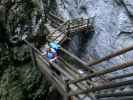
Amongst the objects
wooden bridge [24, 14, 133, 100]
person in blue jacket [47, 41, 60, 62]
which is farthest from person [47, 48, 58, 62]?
wooden bridge [24, 14, 133, 100]

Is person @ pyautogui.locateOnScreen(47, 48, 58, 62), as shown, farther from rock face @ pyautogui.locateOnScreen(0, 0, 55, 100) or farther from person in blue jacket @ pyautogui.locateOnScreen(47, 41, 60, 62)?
rock face @ pyautogui.locateOnScreen(0, 0, 55, 100)

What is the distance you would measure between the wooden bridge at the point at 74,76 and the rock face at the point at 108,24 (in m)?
0.59

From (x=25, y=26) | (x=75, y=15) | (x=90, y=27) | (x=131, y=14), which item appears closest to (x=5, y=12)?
(x=25, y=26)

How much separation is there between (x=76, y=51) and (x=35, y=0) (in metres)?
3.77

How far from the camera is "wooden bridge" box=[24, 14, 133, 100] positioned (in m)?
5.99

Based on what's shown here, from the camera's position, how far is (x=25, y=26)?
14.3m

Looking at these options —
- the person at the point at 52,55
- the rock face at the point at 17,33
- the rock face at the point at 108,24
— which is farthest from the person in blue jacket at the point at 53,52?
the rock face at the point at 17,33

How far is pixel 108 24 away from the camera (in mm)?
11102

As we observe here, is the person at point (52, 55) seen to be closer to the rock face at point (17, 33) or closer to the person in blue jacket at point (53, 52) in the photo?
the person in blue jacket at point (53, 52)

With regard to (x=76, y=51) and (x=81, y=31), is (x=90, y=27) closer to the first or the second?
(x=81, y=31)

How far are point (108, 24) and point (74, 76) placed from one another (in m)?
3.64

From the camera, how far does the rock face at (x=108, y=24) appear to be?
10016 mm

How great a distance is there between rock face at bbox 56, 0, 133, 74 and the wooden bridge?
23.4 inches

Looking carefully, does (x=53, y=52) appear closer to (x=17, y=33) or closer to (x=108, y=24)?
(x=108, y=24)
